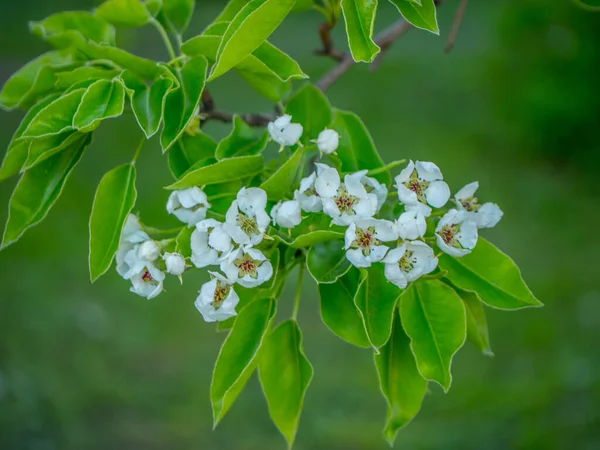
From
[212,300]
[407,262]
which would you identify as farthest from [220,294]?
[407,262]

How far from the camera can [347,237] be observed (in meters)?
0.87

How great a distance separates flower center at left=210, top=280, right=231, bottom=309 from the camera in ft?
3.09

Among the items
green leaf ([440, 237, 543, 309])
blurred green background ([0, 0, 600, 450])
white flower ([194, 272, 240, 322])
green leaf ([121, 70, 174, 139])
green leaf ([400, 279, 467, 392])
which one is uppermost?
green leaf ([121, 70, 174, 139])

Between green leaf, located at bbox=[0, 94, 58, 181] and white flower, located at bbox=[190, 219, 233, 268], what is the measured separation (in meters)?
0.31

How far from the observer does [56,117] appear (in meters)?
0.97

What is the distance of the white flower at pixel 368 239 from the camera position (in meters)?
0.87

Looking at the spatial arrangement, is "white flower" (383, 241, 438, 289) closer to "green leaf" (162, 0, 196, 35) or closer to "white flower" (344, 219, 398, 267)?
"white flower" (344, 219, 398, 267)

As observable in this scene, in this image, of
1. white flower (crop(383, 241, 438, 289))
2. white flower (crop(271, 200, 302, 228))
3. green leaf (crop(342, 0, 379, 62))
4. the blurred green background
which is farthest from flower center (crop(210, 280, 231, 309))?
the blurred green background

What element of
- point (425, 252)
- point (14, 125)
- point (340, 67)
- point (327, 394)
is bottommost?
point (14, 125)

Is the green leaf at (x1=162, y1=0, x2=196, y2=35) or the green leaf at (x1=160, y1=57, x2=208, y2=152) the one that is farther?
the green leaf at (x1=162, y1=0, x2=196, y2=35)

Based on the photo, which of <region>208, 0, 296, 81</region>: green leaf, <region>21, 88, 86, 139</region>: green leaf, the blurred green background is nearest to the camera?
<region>208, 0, 296, 81</region>: green leaf

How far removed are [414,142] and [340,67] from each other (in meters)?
4.12

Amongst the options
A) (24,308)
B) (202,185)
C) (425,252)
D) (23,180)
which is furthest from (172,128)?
(24,308)

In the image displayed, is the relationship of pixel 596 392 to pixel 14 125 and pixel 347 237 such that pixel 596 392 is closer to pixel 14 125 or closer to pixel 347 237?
pixel 347 237
